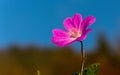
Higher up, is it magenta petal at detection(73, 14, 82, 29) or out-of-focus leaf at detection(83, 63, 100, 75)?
magenta petal at detection(73, 14, 82, 29)

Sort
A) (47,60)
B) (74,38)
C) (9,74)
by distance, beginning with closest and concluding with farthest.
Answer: (74,38) < (9,74) < (47,60)

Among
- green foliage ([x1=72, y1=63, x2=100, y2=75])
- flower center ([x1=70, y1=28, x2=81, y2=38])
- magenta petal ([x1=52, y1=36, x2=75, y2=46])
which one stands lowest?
green foliage ([x1=72, y1=63, x2=100, y2=75])

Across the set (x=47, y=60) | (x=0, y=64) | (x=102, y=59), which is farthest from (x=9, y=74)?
(x=102, y=59)

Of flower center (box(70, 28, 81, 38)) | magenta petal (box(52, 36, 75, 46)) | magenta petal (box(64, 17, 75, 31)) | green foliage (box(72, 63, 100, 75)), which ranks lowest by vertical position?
green foliage (box(72, 63, 100, 75))

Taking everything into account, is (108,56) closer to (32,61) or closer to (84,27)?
(32,61)

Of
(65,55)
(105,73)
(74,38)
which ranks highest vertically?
(65,55)

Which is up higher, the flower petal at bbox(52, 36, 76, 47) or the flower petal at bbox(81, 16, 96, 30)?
the flower petal at bbox(81, 16, 96, 30)
